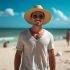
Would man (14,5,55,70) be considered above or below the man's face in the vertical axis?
below

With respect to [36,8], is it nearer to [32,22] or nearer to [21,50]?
[32,22]

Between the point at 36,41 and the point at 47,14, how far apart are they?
12.8 inches

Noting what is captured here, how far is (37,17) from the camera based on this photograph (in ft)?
8.48

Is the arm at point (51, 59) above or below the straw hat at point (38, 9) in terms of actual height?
below

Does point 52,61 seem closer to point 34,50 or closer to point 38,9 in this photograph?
point 34,50

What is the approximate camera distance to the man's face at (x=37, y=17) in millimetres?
2558

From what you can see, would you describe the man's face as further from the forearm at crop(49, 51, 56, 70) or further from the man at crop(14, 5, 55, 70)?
the forearm at crop(49, 51, 56, 70)

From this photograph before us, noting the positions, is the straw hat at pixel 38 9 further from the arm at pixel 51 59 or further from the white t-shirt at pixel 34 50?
the arm at pixel 51 59

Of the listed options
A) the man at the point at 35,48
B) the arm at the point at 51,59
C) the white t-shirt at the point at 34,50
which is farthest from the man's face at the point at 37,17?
the arm at the point at 51,59

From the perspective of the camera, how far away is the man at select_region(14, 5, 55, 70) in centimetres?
251

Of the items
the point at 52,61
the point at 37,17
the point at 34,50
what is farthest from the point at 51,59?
the point at 37,17

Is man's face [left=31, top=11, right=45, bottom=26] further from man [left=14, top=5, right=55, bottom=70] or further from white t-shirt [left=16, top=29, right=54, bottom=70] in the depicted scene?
white t-shirt [left=16, top=29, right=54, bottom=70]

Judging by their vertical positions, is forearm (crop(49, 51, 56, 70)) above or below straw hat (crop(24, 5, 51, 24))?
below

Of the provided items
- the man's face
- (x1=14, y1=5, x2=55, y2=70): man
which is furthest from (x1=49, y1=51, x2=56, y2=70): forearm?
the man's face
